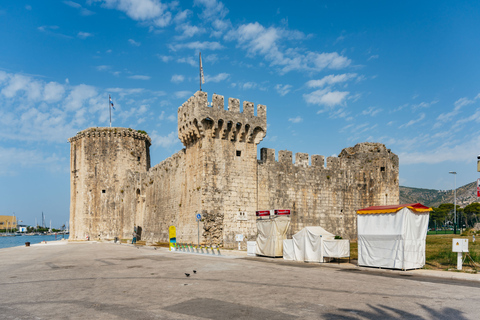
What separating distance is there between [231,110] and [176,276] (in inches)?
673

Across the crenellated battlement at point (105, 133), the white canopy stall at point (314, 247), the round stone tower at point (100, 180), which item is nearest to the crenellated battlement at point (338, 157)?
the white canopy stall at point (314, 247)

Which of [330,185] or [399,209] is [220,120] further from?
[399,209]

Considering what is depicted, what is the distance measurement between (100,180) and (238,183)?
27.9 m

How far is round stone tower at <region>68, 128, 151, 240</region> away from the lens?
160 feet

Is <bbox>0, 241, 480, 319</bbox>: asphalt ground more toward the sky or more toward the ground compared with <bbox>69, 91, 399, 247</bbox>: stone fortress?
more toward the ground

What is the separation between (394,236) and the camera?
48.9 feet

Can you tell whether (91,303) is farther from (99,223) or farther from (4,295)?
(99,223)

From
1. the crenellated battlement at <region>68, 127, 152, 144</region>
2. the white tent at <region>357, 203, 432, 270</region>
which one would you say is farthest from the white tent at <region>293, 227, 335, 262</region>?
the crenellated battlement at <region>68, 127, 152, 144</region>

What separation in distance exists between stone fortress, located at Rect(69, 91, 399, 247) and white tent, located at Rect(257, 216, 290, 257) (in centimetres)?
642

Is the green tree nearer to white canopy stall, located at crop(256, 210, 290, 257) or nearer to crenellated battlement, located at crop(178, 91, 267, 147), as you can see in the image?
crenellated battlement, located at crop(178, 91, 267, 147)

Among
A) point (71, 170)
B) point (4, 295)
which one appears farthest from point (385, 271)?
point (71, 170)

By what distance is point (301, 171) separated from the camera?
31562 millimetres

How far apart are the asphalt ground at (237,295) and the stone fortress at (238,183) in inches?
508

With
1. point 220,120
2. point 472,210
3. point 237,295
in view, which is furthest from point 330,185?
point 472,210
